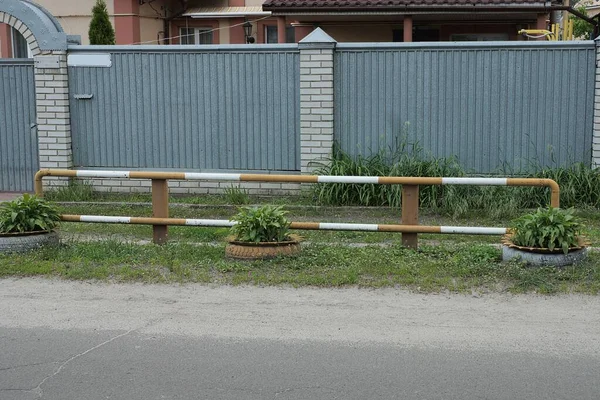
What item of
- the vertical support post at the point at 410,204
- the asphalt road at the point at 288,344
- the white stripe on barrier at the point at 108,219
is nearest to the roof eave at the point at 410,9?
the vertical support post at the point at 410,204

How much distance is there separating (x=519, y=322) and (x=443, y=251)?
2208 millimetres

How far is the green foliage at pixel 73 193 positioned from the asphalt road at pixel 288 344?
16.4 ft

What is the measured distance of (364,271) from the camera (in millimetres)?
8141

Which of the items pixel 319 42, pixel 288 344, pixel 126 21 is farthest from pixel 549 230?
pixel 126 21

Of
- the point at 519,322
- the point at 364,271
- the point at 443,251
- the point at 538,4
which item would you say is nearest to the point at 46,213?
the point at 364,271

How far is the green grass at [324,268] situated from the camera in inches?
305

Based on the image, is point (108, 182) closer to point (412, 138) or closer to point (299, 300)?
point (412, 138)

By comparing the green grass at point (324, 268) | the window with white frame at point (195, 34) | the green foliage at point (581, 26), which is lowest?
the green grass at point (324, 268)

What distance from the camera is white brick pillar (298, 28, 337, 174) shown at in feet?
40.5

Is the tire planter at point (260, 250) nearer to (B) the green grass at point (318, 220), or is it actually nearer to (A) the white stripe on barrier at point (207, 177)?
(A) the white stripe on barrier at point (207, 177)

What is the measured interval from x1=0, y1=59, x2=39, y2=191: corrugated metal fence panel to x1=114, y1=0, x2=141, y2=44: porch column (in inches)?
373

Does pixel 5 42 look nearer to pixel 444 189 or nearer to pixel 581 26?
pixel 444 189

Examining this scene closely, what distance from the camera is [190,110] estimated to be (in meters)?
13.0

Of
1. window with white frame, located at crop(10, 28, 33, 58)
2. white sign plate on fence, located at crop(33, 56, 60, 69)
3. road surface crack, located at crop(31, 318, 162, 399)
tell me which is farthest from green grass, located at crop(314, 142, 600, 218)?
window with white frame, located at crop(10, 28, 33, 58)
